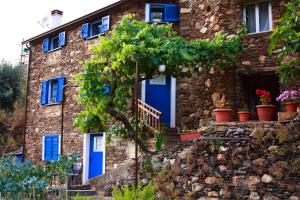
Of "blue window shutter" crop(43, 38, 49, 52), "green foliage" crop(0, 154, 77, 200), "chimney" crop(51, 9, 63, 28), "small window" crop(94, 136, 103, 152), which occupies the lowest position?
"green foliage" crop(0, 154, 77, 200)

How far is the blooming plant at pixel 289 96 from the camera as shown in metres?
8.52

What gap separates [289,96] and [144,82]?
182 inches

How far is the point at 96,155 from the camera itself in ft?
42.0

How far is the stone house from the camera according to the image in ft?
33.7

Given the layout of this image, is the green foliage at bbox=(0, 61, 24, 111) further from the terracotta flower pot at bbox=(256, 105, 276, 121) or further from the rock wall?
the terracotta flower pot at bbox=(256, 105, 276, 121)

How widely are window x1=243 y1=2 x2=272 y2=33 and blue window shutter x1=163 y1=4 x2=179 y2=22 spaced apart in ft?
7.67

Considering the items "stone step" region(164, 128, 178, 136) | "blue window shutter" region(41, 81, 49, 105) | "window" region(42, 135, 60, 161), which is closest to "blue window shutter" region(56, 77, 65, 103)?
"blue window shutter" region(41, 81, 49, 105)

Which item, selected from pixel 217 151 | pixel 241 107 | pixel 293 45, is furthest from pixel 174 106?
pixel 293 45

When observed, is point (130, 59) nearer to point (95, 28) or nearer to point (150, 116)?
point (150, 116)

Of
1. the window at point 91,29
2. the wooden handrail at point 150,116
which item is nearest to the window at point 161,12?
the window at point 91,29

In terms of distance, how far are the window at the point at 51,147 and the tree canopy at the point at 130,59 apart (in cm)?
454

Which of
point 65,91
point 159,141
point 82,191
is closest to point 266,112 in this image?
point 159,141

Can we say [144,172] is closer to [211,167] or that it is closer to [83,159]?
[211,167]

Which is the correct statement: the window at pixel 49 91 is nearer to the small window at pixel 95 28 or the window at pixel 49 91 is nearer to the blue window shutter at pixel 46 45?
the blue window shutter at pixel 46 45
